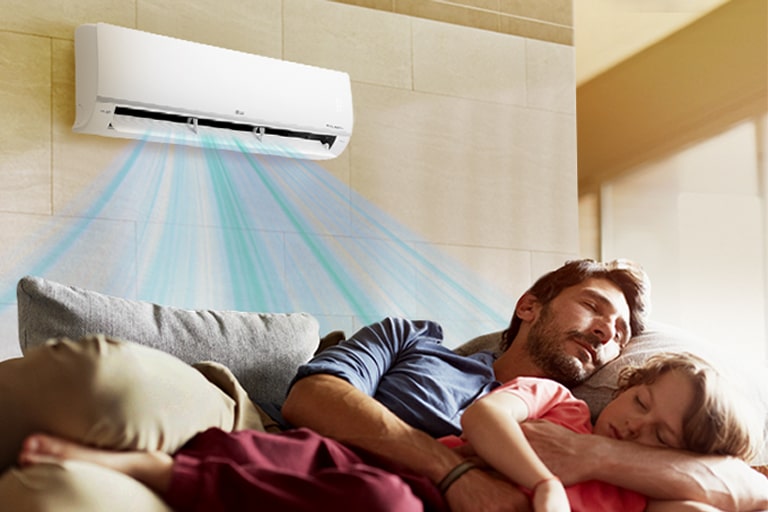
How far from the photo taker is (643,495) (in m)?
1.70

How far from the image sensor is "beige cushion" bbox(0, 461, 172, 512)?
3.63ft

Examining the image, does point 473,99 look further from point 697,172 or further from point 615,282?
point 697,172

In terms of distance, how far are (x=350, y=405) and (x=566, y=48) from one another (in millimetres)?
2308

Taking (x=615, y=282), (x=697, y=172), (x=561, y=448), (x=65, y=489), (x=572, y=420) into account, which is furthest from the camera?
(x=697, y=172)

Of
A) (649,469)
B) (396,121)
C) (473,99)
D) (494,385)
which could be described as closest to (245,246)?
(396,121)

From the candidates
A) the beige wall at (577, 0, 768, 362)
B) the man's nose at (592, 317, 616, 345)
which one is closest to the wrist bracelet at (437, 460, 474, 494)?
the man's nose at (592, 317, 616, 345)

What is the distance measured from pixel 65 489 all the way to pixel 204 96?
184 cm

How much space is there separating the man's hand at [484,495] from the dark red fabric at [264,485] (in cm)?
26

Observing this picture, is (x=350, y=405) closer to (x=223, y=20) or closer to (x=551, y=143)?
(x=223, y=20)

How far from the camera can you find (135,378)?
1323 millimetres

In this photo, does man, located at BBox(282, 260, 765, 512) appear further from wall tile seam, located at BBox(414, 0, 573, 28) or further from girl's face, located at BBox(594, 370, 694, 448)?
wall tile seam, located at BBox(414, 0, 573, 28)

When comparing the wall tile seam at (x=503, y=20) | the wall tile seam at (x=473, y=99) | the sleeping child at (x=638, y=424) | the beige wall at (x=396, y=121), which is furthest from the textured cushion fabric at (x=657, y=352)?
the wall tile seam at (x=503, y=20)

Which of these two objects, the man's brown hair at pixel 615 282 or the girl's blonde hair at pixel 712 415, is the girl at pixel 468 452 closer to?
the girl's blonde hair at pixel 712 415

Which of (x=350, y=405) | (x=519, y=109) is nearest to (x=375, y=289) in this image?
(x=519, y=109)
